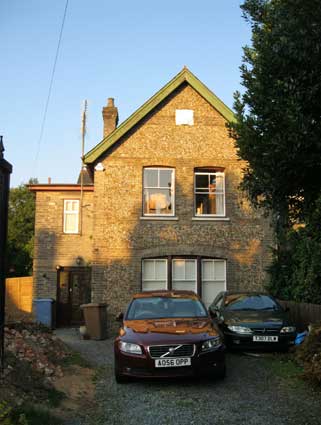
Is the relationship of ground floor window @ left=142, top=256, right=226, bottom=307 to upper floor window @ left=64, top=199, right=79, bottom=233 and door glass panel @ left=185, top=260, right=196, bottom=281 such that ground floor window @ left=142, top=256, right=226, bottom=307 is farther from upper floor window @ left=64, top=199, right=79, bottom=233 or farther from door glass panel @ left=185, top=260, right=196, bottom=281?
upper floor window @ left=64, top=199, right=79, bottom=233

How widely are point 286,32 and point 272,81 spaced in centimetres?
78

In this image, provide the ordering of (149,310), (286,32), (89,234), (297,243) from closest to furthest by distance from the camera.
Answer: (286,32), (149,310), (297,243), (89,234)

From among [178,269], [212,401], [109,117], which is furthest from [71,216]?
[212,401]

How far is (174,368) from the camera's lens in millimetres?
7676

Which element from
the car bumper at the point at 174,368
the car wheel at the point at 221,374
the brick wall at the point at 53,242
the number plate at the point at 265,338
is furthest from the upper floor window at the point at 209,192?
the car bumper at the point at 174,368

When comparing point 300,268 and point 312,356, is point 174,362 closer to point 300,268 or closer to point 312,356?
point 312,356

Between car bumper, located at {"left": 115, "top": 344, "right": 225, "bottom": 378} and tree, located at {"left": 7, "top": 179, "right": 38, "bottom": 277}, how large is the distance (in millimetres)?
33942

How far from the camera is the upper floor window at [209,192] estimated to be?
57.0 ft

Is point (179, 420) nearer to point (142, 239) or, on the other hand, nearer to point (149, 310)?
point (149, 310)

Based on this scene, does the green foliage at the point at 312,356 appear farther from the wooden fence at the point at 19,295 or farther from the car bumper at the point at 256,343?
the wooden fence at the point at 19,295

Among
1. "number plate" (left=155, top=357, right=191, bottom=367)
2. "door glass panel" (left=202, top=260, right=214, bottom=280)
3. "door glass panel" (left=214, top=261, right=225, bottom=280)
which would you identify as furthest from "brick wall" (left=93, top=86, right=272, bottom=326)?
"number plate" (left=155, top=357, right=191, bottom=367)

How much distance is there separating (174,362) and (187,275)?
9.26 m

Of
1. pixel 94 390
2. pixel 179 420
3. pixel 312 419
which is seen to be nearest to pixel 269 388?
pixel 312 419

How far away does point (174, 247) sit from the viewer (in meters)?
16.8
